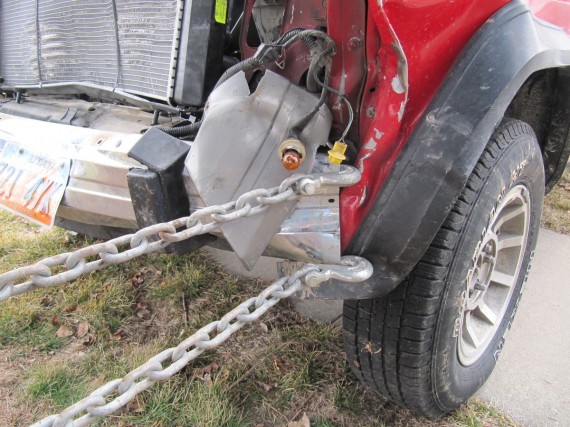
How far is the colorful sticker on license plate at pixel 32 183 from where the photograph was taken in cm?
170

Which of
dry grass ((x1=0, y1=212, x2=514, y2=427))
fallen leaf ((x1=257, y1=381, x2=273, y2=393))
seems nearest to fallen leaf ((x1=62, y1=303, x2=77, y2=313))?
dry grass ((x1=0, y1=212, x2=514, y2=427))

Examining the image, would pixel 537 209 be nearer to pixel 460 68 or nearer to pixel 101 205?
pixel 460 68

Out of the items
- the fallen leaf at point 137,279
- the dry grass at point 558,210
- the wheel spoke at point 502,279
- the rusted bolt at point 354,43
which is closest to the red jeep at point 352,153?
the rusted bolt at point 354,43

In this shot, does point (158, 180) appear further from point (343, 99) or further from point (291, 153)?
point (343, 99)

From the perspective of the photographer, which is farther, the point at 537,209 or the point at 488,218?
the point at 537,209

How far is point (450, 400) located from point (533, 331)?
82 cm

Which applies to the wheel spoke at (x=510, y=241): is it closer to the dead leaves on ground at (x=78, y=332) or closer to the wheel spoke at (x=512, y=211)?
the wheel spoke at (x=512, y=211)

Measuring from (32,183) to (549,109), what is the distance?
231 cm

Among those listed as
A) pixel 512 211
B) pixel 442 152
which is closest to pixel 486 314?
pixel 512 211

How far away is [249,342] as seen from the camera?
2219 millimetres

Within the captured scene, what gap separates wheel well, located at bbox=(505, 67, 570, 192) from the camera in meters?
2.08

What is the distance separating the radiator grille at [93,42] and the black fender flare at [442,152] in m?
0.97

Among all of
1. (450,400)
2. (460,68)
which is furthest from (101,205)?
(450,400)

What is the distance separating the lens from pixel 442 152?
1344 mm
